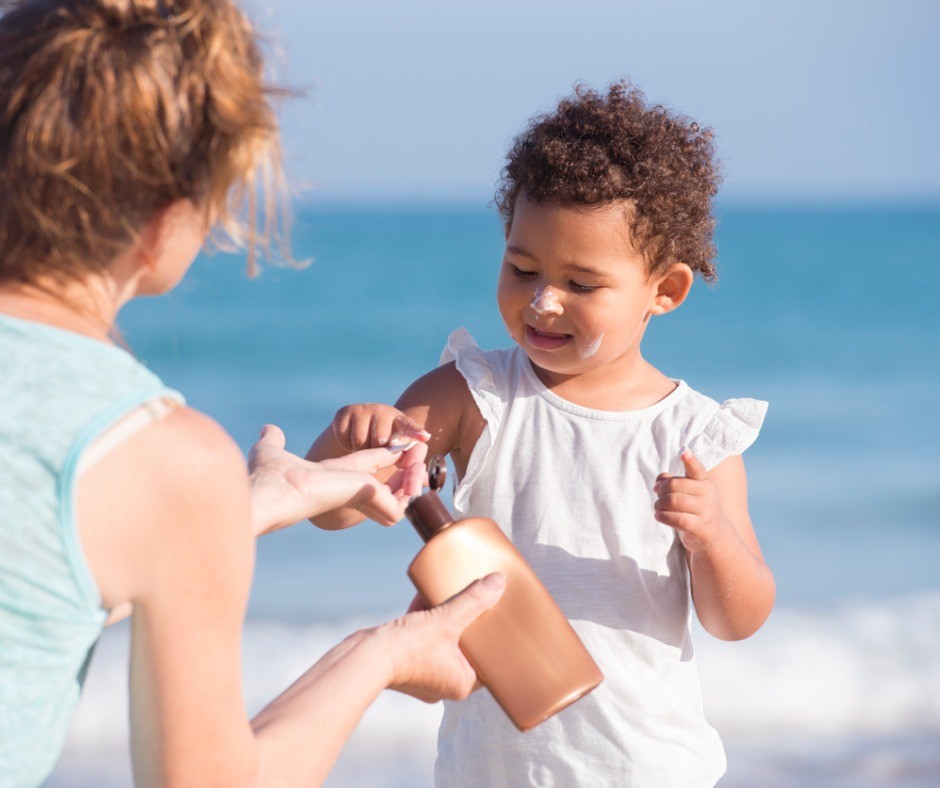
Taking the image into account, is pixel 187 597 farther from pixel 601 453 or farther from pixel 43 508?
pixel 601 453

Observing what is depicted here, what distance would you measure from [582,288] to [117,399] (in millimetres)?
1135

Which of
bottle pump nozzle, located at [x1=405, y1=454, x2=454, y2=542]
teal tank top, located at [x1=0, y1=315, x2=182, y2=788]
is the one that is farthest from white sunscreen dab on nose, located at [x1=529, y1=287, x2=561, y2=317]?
teal tank top, located at [x1=0, y1=315, x2=182, y2=788]

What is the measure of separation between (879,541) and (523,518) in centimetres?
604

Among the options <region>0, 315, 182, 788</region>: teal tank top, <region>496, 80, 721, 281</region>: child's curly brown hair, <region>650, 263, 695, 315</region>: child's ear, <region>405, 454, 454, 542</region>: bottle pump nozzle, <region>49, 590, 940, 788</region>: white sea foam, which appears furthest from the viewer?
<region>49, 590, 940, 788</region>: white sea foam

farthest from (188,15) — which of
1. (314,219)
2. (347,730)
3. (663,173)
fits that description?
(314,219)

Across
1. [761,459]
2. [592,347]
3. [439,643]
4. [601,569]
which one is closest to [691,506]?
[601,569]

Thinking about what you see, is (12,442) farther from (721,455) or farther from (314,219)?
(314,219)

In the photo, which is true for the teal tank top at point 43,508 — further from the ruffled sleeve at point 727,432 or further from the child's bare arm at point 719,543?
the ruffled sleeve at point 727,432

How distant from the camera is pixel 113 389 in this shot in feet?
4.34

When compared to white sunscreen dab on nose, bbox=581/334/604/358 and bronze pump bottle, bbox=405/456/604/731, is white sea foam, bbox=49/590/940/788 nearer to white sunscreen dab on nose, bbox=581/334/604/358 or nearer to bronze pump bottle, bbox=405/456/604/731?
white sunscreen dab on nose, bbox=581/334/604/358

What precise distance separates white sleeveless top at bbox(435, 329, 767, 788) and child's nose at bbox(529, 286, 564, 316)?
8.5 inches

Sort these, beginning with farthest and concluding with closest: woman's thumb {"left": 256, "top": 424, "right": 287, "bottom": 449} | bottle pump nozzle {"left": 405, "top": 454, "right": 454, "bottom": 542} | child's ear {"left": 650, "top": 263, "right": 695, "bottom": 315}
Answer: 1. child's ear {"left": 650, "top": 263, "right": 695, "bottom": 315}
2. woman's thumb {"left": 256, "top": 424, "right": 287, "bottom": 449}
3. bottle pump nozzle {"left": 405, "top": 454, "right": 454, "bottom": 542}

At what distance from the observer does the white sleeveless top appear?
2.21m

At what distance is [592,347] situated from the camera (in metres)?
2.29
